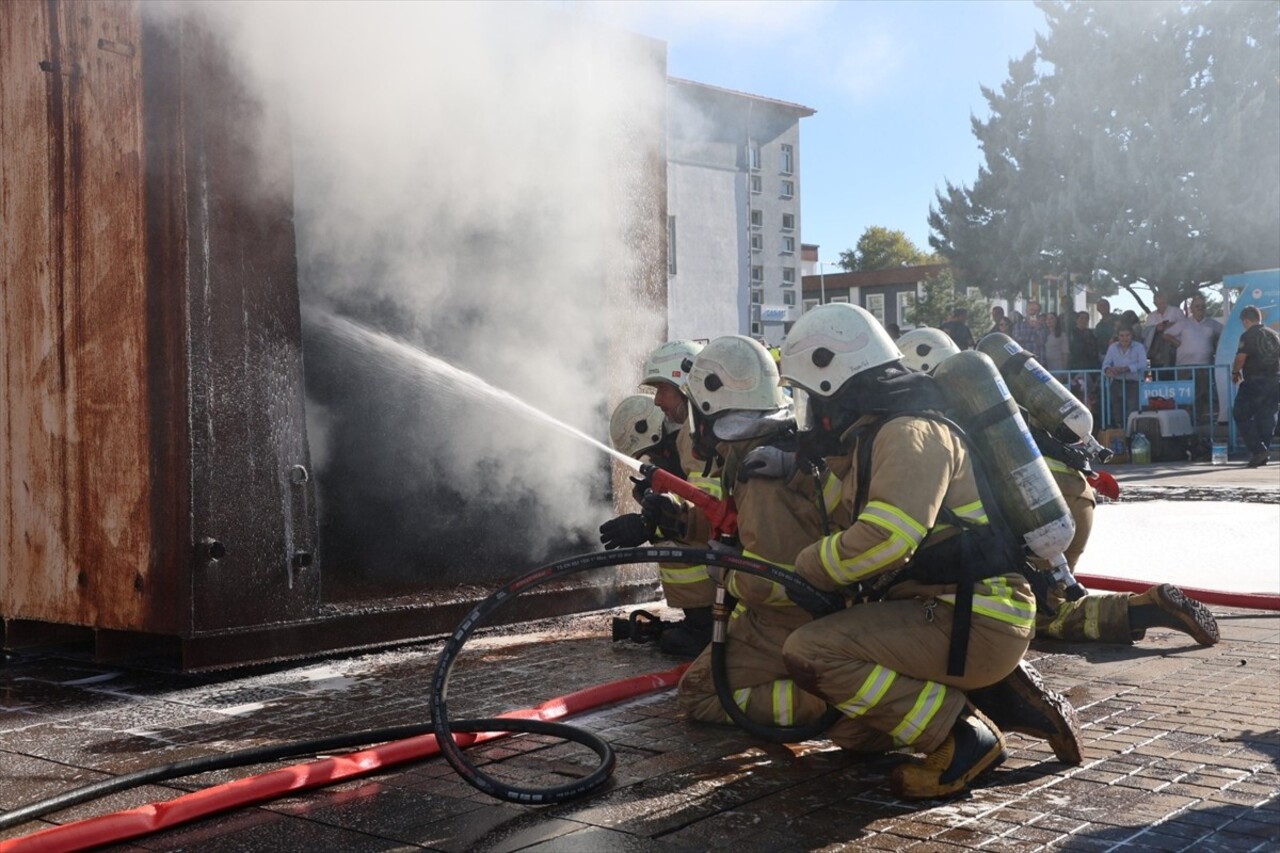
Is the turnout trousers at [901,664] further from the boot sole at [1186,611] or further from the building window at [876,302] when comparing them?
the building window at [876,302]

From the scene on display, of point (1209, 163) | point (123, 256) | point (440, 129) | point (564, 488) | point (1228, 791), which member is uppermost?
point (1209, 163)

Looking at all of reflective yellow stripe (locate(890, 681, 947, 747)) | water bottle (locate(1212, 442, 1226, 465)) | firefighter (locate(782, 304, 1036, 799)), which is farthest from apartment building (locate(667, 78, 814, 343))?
reflective yellow stripe (locate(890, 681, 947, 747))

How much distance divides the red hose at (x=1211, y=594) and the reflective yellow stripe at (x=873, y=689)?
3200 millimetres

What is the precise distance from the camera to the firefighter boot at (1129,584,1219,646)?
5.60 meters

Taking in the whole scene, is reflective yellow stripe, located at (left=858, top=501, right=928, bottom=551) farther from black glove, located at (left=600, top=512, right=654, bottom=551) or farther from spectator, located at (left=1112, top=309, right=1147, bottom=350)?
spectator, located at (left=1112, top=309, right=1147, bottom=350)

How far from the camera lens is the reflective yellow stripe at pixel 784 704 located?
4223 mm

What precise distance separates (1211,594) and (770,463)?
11.8ft

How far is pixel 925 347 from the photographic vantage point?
6539 millimetres

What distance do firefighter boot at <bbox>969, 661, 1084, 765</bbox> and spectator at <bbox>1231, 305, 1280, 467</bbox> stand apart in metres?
12.0

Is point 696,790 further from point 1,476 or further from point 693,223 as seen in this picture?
point 693,223

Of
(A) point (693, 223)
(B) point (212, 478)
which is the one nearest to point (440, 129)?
(B) point (212, 478)

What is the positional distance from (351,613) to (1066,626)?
3.33 meters

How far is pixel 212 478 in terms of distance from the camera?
5.38 meters

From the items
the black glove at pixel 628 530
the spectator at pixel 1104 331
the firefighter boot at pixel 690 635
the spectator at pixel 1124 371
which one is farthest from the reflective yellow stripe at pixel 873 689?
the spectator at pixel 1104 331
